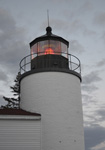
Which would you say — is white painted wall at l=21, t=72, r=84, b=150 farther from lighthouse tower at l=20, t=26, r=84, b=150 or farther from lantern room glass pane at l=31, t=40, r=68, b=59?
lantern room glass pane at l=31, t=40, r=68, b=59

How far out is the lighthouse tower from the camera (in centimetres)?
1288

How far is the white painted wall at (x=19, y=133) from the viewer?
11492 millimetres

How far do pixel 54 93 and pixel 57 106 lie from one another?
0.79 m

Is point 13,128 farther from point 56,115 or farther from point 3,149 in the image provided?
point 56,115

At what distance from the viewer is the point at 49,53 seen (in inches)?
581

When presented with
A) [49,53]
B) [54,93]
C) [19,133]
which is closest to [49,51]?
[49,53]

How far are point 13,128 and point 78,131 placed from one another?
4031 mm

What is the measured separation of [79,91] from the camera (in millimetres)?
14680

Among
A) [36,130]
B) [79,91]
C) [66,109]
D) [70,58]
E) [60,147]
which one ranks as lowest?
[60,147]

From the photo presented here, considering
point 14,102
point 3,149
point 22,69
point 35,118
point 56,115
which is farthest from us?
point 14,102

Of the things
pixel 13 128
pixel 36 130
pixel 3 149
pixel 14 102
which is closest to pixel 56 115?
pixel 36 130

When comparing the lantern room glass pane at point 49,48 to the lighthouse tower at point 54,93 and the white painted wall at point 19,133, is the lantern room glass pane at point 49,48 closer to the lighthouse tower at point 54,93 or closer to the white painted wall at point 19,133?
the lighthouse tower at point 54,93

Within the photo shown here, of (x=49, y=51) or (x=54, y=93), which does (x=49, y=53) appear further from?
(x=54, y=93)

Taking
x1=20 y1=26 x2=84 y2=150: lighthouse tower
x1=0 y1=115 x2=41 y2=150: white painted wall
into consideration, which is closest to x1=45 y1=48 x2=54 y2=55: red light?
x1=20 y1=26 x2=84 y2=150: lighthouse tower
